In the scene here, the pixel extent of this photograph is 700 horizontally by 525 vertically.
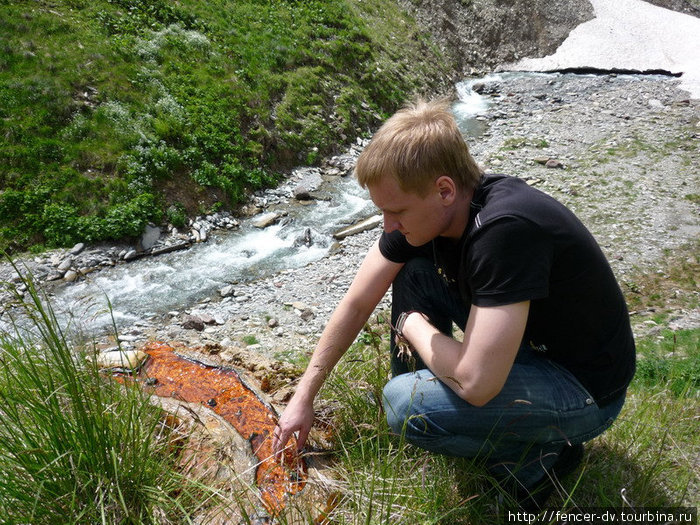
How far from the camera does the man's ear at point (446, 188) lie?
214 centimetres

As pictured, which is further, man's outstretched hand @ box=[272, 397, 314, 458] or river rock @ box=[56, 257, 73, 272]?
river rock @ box=[56, 257, 73, 272]

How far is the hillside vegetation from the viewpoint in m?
8.48

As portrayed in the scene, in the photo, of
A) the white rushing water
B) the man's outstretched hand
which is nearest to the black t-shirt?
the man's outstretched hand

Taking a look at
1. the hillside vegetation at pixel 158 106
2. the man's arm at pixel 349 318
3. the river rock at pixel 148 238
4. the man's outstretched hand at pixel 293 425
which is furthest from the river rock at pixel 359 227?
the man's outstretched hand at pixel 293 425

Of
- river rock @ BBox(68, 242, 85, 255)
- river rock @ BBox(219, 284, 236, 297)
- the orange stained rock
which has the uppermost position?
the orange stained rock

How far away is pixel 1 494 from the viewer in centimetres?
176

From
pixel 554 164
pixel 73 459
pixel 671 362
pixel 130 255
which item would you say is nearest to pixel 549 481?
pixel 73 459

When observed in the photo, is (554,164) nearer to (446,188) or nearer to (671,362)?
(671,362)

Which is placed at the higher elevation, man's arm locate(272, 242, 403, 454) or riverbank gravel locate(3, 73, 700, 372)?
man's arm locate(272, 242, 403, 454)

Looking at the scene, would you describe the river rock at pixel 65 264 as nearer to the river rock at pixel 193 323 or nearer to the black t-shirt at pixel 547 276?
the river rock at pixel 193 323

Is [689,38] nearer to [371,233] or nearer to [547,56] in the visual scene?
[547,56]

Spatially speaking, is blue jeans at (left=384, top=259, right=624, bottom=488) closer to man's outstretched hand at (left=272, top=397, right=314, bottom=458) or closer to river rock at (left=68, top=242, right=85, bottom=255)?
man's outstretched hand at (left=272, top=397, right=314, bottom=458)

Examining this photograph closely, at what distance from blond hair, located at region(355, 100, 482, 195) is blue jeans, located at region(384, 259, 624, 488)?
2.85 feet

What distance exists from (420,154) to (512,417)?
47.0 inches
